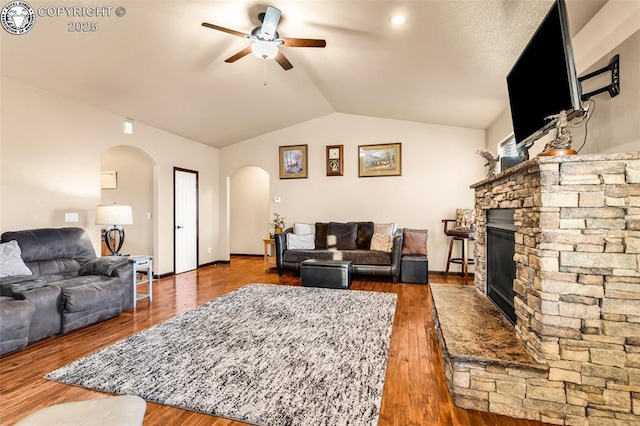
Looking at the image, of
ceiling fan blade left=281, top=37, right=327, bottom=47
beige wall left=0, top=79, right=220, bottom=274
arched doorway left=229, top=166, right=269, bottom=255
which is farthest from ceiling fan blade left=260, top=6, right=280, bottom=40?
arched doorway left=229, top=166, right=269, bottom=255

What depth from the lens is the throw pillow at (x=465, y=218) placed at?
5102mm

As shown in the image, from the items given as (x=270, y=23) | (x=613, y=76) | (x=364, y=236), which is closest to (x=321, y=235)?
(x=364, y=236)

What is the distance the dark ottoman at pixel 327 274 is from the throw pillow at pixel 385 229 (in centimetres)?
125

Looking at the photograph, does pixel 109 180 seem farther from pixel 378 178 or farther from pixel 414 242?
pixel 414 242

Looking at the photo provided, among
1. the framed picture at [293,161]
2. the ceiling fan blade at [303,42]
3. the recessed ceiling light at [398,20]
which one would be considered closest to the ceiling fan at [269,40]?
the ceiling fan blade at [303,42]

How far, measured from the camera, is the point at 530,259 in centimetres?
177

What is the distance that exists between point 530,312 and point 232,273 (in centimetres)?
511

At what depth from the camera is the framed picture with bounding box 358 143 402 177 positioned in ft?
19.2

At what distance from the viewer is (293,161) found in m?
6.49

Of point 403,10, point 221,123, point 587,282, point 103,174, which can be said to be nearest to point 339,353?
point 587,282

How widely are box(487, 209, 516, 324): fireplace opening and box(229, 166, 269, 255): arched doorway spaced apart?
5.84m

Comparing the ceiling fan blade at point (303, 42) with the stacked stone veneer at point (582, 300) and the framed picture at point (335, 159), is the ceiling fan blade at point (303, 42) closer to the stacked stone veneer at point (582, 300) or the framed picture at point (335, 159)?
the stacked stone veneer at point (582, 300)

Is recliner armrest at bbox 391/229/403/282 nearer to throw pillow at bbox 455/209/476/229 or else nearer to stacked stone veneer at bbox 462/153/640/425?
throw pillow at bbox 455/209/476/229

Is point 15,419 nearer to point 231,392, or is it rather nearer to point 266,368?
point 231,392
